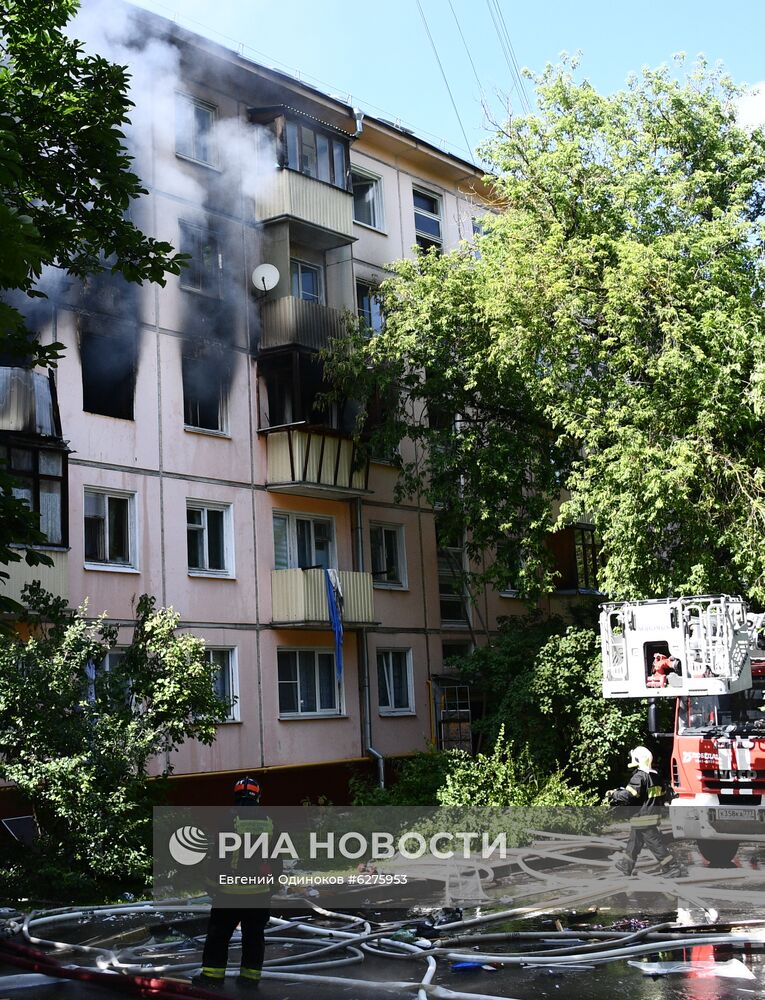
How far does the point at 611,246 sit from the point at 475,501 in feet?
20.1

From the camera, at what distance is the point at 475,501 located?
80.1ft

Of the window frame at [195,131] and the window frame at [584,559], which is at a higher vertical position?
the window frame at [195,131]

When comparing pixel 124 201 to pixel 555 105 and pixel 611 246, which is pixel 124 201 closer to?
pixel 611 246

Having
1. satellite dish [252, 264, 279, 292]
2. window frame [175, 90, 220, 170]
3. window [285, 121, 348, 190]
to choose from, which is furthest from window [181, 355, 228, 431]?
window [285, 121, 348, 190]

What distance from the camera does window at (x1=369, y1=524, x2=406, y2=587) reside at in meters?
27.1

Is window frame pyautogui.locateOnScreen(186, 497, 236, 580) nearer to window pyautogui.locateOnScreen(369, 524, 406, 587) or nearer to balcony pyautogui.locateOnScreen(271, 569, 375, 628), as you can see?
balcony pyautogui.locateOnScreen(271, 569, 375, 628)

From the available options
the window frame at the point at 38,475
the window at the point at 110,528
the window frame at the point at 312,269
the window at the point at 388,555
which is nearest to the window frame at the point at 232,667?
the window at the point at 110,528

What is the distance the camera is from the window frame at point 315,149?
2509 cm

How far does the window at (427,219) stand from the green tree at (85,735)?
17.6m

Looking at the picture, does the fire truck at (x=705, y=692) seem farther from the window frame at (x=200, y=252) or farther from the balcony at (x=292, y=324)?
the window frame at (x=200, y=252)

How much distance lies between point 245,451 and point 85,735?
10.1 metres

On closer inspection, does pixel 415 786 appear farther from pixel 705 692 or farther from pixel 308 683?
pixel 705 692

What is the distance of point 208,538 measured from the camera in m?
22.9

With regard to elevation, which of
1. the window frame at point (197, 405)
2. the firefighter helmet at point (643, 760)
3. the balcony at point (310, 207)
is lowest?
the firefighter helmet at point (643, 760)
